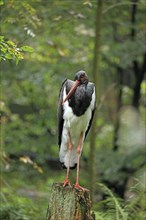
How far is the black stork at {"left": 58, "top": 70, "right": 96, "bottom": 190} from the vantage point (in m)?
4.96

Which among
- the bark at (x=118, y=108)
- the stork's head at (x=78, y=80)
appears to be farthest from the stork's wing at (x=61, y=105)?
the bark at (x=118, y=108)

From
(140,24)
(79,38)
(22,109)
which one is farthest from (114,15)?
(22,109)

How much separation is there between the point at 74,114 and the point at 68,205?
1056 millimetres

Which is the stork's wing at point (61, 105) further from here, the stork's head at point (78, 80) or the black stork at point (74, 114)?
the stork's head at point (78, 80)

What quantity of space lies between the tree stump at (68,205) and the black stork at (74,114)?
0.73 feet

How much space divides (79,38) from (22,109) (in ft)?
9.32

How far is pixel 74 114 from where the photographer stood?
5145mm

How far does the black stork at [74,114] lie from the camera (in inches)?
195

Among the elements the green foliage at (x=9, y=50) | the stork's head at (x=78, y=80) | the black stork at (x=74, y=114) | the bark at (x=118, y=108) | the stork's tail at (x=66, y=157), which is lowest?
the stork's tail at (x=66, y=157)

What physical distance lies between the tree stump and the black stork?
0.22 meters

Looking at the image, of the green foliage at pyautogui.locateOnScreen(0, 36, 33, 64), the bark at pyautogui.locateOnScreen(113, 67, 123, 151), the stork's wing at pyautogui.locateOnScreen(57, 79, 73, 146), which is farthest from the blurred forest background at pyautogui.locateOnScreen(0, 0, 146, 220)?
the green foliage at pyautogui.locateOnScreen(0, 36, 33, 64)

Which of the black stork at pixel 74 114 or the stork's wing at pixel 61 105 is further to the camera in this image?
the stork's wing at pixel 61 105

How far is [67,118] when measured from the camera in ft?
17.0

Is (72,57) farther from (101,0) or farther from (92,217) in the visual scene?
(92,217)
